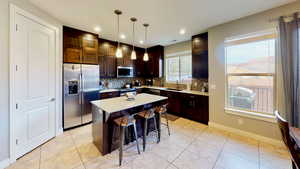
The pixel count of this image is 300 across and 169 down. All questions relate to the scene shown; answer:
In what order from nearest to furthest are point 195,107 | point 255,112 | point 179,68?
1. point 255,112
2. point 195,107
3. point 179,68

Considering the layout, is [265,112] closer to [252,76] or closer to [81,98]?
[252,76]

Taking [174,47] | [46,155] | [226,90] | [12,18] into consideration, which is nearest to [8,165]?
[46,155]

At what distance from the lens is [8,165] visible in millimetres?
1884

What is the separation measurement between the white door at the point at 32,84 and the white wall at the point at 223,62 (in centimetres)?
411

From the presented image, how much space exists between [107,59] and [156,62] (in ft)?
6.80

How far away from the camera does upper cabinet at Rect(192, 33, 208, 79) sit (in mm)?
3648

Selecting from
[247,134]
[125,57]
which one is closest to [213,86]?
[247,134]

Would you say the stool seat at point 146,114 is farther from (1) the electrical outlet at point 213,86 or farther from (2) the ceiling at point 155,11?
(2) the ceiling at point 155,11

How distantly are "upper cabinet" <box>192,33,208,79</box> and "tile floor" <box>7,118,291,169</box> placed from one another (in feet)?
6.12

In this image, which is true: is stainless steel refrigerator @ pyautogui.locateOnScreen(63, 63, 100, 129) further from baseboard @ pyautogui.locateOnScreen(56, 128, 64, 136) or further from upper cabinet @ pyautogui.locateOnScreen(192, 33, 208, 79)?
upper cabinet @ pyautogui.locateOnScreen(192, 33, 208, 79)

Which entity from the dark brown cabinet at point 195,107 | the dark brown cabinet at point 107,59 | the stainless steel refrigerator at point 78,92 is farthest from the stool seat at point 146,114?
the dark brown cabinet at point 107,59

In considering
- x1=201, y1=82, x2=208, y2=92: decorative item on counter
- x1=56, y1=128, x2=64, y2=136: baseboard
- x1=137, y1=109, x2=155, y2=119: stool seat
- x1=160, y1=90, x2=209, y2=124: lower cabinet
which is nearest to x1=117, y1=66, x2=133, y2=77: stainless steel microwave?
x1=160, y1=90, x2=209, y2=124: lower cabinet

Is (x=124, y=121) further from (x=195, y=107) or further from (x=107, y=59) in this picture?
(x=107, y=59)

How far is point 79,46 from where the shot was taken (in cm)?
342
